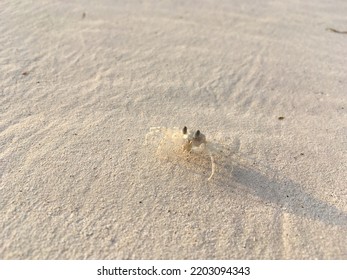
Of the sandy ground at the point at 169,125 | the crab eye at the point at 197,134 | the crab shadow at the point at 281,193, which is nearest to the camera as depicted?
the sandy ground at the point at 169,125

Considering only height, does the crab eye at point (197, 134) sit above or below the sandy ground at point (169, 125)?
above

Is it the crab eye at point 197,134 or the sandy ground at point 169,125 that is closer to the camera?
the sandy ground at point 169,125

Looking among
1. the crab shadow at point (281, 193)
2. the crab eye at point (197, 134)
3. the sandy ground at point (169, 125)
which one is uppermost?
the crab eye at point (197, 134)

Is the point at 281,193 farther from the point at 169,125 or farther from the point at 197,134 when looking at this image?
the point at 169,125

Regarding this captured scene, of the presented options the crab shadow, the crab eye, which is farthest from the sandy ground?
the crab eye

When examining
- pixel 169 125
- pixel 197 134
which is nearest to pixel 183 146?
pixel 197 134

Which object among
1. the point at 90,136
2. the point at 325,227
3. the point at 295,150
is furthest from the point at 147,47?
the point at 325,227

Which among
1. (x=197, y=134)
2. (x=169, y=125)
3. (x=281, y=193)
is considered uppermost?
(x=197, y=134)

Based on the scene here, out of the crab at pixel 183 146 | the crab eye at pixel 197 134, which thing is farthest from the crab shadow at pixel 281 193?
the crab eye at pixel 197 134

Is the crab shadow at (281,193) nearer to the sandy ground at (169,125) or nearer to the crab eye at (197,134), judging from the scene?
the sandy ground at (169,125)
